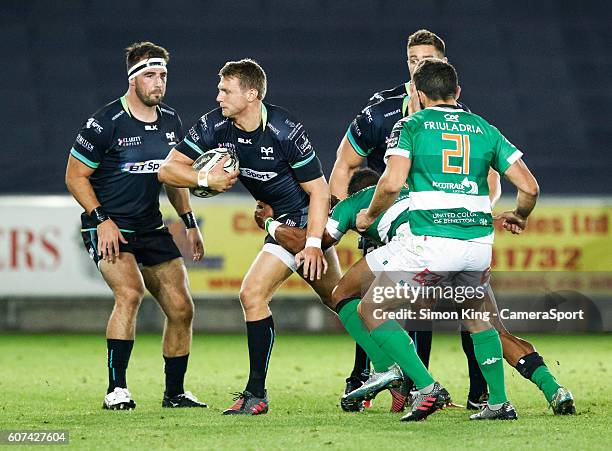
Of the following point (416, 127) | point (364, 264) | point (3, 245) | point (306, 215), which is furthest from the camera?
point (3, 245)

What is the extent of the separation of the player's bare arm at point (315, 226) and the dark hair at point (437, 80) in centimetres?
100

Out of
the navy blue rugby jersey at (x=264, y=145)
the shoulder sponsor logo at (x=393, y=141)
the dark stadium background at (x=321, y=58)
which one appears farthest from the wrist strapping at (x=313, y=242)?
the dark stadium background at (x=321, y=58)

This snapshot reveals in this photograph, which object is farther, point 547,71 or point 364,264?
point 547,71

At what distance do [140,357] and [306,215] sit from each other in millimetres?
4427

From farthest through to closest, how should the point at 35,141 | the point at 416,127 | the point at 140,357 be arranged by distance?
1. the point at 35,141
2. the point at 140,357
3. the point at 416,127

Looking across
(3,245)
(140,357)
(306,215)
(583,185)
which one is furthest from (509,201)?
(306,215)

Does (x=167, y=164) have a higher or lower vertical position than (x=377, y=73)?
lower

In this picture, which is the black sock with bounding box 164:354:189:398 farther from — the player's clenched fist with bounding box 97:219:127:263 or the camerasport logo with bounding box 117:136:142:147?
→ the camerasport logo with bounding box 117:136:142:147

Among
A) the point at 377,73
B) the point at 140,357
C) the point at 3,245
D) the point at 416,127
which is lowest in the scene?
the point at 140,357

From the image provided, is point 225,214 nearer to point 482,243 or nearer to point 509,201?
point 509,201

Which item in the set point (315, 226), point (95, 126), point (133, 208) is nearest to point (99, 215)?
point (133, 208)

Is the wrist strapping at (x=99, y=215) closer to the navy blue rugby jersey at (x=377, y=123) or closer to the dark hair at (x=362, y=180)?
the dark hair at (x=362, y=180)

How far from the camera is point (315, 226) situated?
705 cm

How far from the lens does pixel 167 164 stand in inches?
283
